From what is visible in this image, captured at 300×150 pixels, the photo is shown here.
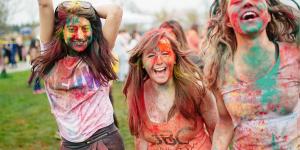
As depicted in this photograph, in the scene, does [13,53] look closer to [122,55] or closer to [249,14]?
[122,55]

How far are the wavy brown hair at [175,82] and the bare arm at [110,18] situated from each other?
0.24 meters

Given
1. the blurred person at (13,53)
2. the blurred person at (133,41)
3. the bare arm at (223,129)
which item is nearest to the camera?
the bare arm at (223,129)

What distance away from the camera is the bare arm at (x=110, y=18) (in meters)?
3.78

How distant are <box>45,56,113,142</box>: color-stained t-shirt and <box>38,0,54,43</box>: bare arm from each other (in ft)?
0.78

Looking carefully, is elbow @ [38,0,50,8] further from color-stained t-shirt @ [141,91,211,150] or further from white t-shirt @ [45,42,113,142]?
color-stained t-shirt @ [141,91,211,150]

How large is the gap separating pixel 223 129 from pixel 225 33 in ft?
1.94

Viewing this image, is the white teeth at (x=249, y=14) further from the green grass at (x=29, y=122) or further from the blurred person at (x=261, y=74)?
the green grass at (x=29, y=122)

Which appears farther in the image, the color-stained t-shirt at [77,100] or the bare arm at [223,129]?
the color-stained t-shirt at [77,100]

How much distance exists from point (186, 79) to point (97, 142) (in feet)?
2.57

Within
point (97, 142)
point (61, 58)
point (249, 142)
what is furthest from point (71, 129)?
point (249, 142)

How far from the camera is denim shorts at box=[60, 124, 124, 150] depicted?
144 inches

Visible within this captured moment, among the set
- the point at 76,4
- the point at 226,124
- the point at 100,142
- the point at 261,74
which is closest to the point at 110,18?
the point at 76,4

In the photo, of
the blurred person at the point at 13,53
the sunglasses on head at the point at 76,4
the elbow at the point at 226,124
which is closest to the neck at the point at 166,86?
the elbow at the point at 226,124

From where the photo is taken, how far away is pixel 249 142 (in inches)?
116
